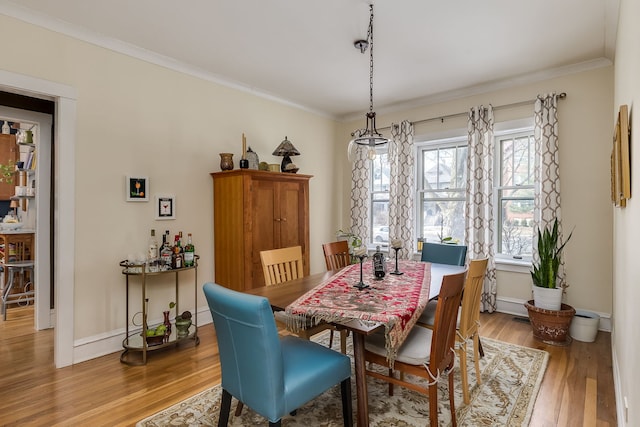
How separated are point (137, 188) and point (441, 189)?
3.76 metres

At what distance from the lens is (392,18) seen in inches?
107

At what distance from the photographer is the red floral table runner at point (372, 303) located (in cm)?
174

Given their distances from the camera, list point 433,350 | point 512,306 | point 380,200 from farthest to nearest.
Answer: point 380,200
point 512,306
point 433,350

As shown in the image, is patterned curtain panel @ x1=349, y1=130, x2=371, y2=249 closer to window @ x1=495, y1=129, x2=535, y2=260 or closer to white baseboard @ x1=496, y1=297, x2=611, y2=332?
window @ x1=495, y1=129, x2=535, y2=260

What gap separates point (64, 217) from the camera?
110 inches

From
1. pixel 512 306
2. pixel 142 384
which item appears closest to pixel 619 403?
pixel 512 306

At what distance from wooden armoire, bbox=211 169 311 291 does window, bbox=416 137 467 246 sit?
1.91m

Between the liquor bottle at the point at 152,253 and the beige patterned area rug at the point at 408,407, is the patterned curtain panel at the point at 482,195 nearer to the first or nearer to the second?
the beige patterned area rug at the point at 408,407

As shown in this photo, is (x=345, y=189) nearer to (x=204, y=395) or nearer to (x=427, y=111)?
(x=427, y=111)

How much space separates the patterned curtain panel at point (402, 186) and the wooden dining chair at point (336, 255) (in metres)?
1.46

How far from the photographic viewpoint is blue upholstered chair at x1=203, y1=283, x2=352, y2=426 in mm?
1499

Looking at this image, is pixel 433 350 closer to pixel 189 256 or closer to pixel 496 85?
pixel 189 256

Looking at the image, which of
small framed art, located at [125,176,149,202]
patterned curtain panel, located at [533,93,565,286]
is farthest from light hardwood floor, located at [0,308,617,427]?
small framed art, located at [125,176,149,202]

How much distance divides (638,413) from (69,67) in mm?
4124
